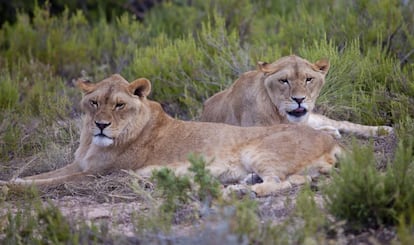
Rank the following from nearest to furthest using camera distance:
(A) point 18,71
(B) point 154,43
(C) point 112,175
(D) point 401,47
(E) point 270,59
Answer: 1. (C) point 112,175
2. (E) point 270,59
3. (D) point 401,47
4. (A) point 18,71
5. (B) point 154,43

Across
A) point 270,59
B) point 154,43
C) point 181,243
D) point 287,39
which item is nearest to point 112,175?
point 181,243

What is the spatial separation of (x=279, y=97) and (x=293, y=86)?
0.16 m

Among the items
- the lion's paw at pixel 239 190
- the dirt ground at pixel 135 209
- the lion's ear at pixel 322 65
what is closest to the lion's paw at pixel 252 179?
the lion's paw at pixel 239 190

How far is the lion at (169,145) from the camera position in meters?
6.52

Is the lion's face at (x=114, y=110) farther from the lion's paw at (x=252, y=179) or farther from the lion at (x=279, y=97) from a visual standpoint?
the lion at (x=279, y=97)

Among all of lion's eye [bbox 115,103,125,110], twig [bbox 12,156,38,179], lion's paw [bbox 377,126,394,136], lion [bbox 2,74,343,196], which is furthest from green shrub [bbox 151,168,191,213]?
lion's paw [bbox 377,126,394,136]

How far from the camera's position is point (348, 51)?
8859 millimetres

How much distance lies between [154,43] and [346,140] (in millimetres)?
4463

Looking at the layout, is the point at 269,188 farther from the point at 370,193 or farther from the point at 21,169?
the point at 21,169

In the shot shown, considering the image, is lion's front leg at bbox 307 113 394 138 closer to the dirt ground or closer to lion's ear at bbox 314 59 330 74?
the dirt ground

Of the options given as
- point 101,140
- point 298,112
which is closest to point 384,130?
point 298,112

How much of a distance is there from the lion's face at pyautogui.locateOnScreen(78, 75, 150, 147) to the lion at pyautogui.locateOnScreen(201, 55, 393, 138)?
1081 mm

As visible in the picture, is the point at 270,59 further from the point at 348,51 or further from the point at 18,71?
the point at 18,71

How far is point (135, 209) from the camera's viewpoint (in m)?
5.94
